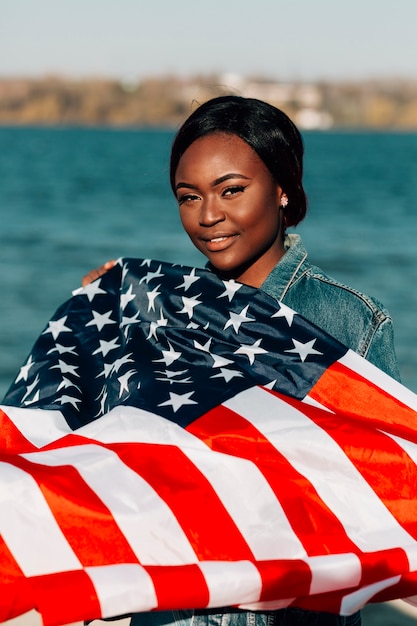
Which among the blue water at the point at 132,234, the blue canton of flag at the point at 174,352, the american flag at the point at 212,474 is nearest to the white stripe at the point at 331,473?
the american flag at the point at 212,474

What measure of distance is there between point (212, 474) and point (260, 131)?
93cm

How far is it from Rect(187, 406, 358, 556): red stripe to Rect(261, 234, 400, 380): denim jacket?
378 mm

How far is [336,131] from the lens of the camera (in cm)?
17038

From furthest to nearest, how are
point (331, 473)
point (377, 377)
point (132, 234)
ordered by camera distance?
1. point (132, 234)
2. point (377, 377)
3. point (331, 473)

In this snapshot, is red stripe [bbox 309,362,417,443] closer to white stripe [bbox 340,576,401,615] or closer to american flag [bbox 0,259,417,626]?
american flag [bbox 0,259,417,626]

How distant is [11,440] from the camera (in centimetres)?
291

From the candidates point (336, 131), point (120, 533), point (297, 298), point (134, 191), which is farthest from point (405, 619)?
point (336, 131)

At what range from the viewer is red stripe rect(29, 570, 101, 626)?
2.31 metres

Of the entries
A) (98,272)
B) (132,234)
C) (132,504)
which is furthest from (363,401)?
(132,234)

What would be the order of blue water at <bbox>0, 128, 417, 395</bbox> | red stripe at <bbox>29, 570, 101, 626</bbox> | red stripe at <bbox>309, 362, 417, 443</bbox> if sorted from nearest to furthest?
red stripe at <bbox>29, 570, 101, 626</bbox>
red stripe at <bbox>309, 362, 417, 443</bbox>
blue water at <bbox>0, 128, 417, 395</bbox>

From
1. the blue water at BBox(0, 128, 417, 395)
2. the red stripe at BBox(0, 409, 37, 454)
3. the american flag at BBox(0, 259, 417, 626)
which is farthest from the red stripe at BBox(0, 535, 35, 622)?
the blue water at BBox(0, 128, 417, 395)

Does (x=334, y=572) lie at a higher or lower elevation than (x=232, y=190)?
lower

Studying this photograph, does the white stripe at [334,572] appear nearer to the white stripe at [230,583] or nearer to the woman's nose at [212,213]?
the white stripe at [230,583]

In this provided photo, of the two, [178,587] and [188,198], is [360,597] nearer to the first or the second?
[178,587]
